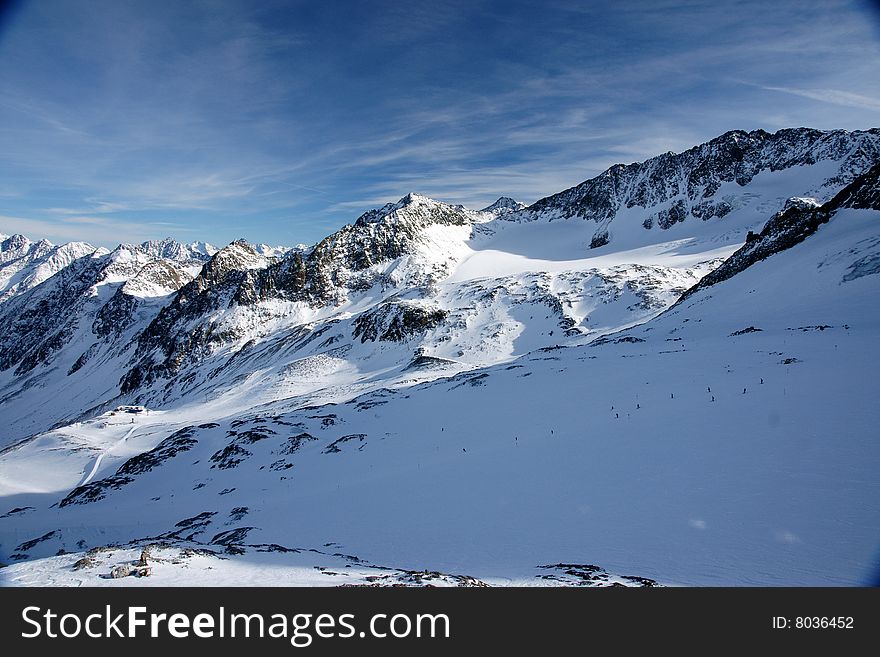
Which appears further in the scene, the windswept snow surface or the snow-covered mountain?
the snow-covered mountain

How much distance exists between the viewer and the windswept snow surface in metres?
7.76

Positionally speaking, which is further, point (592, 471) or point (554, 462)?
point (554, 462)

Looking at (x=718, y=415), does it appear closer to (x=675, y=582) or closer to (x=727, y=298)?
(x=675, y=582)

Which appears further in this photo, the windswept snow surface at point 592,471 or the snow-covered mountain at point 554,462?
the snow-covered mountain at point 554,462

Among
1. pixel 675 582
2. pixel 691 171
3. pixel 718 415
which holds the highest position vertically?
pixel 691 171

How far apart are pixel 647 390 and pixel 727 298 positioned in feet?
86.5

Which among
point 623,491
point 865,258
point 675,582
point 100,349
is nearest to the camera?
point 675,582

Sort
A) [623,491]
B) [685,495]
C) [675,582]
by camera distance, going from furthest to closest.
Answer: [623,491] → [685,495] → [675,582]

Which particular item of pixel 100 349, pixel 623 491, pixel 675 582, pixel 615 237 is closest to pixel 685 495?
pixel 623 491

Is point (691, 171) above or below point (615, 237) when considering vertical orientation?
above

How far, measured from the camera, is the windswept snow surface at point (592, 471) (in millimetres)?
7758

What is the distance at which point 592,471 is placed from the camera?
Answer: 12.0 m

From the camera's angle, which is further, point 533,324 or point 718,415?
point 533,324
